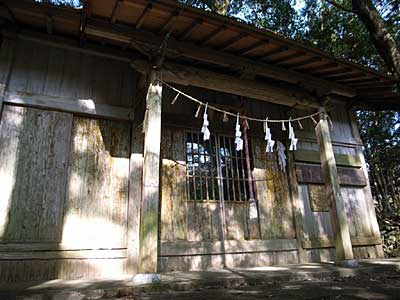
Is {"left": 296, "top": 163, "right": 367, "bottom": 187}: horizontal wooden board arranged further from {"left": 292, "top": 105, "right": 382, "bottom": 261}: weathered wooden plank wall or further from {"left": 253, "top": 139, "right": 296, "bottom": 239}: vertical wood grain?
{"left": 253, "top": 139, "right": 296, "bottom": 239}: vertical wood grain

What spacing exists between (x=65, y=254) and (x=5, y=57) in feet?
10.4

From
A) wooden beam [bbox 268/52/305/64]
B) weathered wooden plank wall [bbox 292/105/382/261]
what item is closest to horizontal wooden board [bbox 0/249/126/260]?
weathered wooden plank wall [bbox 292/105/382/261]

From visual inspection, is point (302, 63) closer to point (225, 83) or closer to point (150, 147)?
point (225, 83)

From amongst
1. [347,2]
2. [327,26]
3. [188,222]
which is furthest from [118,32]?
[347,2]

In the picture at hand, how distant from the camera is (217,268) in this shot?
488 centimetres

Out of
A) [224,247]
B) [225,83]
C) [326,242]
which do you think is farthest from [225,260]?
[225,83]

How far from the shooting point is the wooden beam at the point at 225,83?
14.4ft

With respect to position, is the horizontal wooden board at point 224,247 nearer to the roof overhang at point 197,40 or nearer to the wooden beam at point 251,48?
the roof overhang at point 197,40

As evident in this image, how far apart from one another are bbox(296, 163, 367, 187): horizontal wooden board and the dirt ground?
2.65 metres

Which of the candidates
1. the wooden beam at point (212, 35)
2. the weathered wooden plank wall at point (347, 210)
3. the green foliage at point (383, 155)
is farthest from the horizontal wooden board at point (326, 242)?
the wooden beam at point (212, 35)

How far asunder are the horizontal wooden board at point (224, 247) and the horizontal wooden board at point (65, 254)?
30.3 inches

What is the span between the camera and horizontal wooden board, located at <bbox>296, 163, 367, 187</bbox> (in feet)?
20.5

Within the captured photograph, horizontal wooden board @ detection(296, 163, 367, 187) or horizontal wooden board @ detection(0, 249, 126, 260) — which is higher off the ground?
horizontal wooden board @ detection(296, 163, 367, 187)

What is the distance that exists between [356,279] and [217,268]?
2.10m
